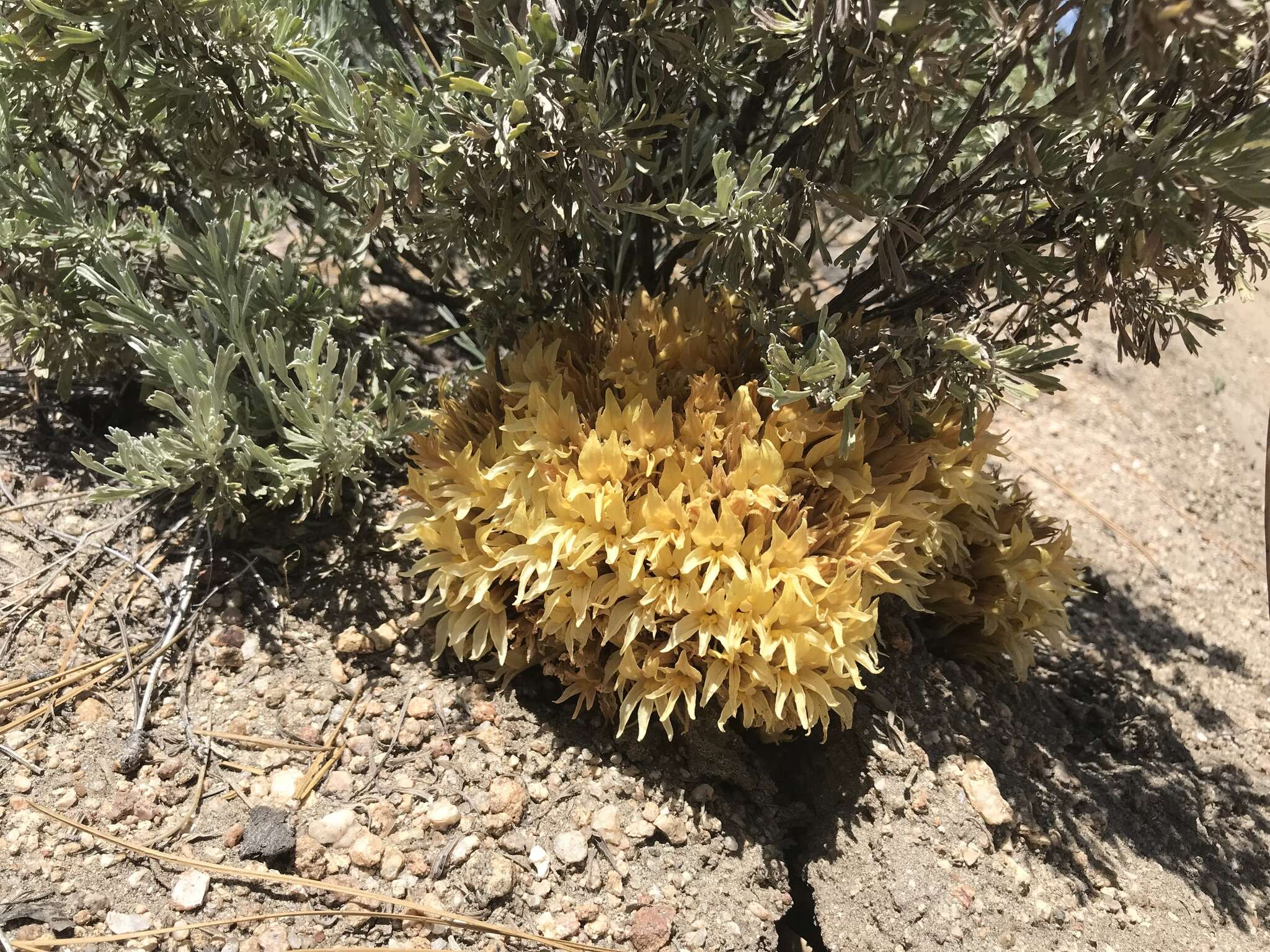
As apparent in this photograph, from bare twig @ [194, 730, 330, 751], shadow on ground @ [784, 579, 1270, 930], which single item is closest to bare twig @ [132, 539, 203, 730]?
bare twig @ [194, 730, 330, 751]

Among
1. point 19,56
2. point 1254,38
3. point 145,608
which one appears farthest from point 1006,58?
point 145,608

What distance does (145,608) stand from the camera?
2189 mm

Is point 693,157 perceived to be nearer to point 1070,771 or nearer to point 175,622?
point 175,622

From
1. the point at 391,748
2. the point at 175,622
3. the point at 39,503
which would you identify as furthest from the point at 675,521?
the point at 39,503

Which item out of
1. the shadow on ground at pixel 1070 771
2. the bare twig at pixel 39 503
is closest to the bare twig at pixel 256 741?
the bare twig at pixel 39 503

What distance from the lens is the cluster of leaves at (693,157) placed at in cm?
154

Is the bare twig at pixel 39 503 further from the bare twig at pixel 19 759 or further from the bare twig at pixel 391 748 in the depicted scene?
the bare twig at pixel 391 748

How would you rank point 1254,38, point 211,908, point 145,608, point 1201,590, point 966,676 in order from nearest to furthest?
point 1254,38 < point 211,908 < point 145,608 < point 966,676 < point 1201,590

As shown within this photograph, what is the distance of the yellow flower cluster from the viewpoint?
71.6 inches

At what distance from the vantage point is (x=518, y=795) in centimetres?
196

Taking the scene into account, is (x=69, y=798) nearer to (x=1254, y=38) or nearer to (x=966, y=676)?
(x=966, y=676)

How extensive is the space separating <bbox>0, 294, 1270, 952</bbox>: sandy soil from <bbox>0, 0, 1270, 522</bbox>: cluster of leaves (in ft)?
1.50

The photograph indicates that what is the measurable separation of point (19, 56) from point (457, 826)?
1.84 metres

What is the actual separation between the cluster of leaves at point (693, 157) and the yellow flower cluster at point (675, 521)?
152 millimetres
